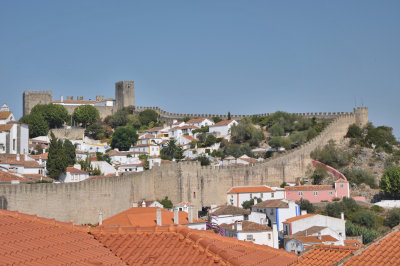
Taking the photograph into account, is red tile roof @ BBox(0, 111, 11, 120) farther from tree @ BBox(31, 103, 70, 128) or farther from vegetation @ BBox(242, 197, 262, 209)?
vegetation @ BBox(242, 197, 262, 209)

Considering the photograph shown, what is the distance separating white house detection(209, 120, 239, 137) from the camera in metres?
68.8

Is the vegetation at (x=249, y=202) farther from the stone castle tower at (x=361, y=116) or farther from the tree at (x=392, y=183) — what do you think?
the stone castle tower at (x=361, y=116)

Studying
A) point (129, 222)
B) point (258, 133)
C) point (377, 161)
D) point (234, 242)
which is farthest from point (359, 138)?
point (234, 242)

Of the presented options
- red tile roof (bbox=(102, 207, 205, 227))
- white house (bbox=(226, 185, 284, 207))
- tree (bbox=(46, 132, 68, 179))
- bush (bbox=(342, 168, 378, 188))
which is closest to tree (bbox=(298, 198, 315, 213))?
white house (bbox=(226, 185, 284, 207))

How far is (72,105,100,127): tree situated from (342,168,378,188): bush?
33.2m

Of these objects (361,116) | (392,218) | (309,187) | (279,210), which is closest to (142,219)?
(279,210)

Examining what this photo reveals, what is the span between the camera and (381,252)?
7.84 m

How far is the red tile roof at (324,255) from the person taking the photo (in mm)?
8547

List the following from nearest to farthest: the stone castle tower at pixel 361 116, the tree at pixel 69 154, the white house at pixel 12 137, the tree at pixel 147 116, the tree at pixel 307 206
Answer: the tree at pixel 307 206, the tree at pixel 69 154, the white house at pixel 12 137, the stone castle tower at pixel 361 116, the tree at pixel 147 116

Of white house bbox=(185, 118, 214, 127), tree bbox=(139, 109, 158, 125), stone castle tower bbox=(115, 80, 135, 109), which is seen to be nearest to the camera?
white house bbox=(185, 118, 214, 127)

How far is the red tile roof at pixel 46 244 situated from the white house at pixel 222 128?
6031 cm

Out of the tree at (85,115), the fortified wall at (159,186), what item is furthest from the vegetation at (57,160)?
the tree at (85,115)

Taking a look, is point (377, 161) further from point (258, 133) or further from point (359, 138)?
point (258, 133)

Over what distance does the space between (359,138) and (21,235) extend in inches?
2111
